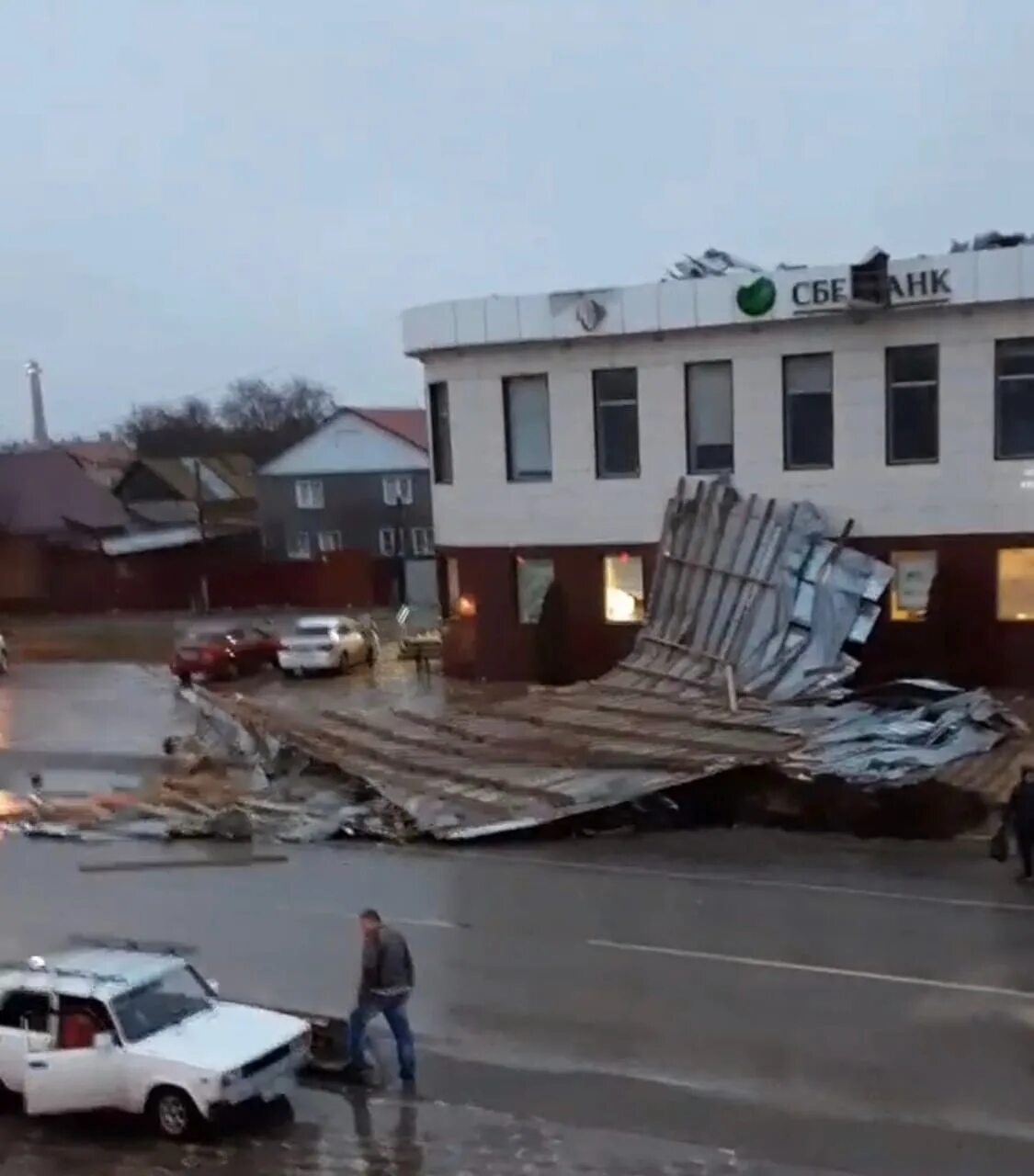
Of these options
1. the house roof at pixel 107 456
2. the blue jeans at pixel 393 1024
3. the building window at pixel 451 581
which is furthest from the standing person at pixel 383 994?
the house roof at pixel 107 456

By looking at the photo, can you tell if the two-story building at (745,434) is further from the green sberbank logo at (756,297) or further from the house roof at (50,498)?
the house roof at (50,498)

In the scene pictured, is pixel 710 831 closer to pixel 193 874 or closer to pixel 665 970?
pixel 665 970

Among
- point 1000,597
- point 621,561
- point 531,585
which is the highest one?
point 621,561

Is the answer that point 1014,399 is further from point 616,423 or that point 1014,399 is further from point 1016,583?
point 616,423

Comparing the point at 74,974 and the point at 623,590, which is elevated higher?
the point at 623,590

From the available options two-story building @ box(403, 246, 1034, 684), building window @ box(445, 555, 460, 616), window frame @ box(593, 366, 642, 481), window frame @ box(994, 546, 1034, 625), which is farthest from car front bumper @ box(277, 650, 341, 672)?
window frame @ box(994, 546, 1034, 625)

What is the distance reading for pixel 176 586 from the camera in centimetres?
5341

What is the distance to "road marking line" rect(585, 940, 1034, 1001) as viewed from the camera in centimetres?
1209

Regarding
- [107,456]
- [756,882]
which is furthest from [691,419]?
[107,456]

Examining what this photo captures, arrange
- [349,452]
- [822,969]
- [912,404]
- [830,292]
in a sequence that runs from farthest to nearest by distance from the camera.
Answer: [349,452] < [912,404] < [830,292] < [822,969]

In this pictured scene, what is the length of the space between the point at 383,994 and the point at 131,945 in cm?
290

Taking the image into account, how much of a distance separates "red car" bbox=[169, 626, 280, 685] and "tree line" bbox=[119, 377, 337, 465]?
153 ft

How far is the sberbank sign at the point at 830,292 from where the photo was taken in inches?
934

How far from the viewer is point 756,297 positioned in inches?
992
